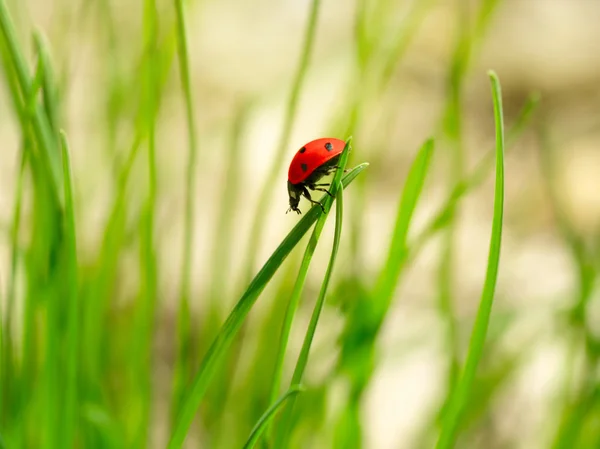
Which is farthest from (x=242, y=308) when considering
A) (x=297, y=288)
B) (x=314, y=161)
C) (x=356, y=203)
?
(x=356, y=203)

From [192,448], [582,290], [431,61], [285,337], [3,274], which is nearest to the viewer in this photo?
[285,337]

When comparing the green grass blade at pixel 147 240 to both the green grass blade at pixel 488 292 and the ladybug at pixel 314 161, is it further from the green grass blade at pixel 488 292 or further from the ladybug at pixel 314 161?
the green grass blade at pixel 488 292

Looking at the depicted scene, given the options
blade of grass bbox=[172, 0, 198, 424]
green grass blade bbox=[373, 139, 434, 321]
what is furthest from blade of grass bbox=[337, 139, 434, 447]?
blade of grass bbox=[172, 0, 198, 424]

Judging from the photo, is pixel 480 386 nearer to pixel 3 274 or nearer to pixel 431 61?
pixel 3 274

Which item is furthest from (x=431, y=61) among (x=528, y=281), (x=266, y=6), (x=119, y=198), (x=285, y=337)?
(x=285, y=337)

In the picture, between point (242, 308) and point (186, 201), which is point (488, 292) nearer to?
point (242, 308)
